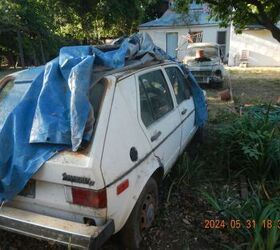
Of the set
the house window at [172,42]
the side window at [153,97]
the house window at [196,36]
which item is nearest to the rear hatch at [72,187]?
the side window at [153,97]

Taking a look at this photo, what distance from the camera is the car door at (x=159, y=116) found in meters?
3.36

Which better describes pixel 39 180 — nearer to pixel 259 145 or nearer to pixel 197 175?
pixel 197 175

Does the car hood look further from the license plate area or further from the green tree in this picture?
the license plate area

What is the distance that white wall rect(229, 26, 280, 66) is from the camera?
70.4 feet

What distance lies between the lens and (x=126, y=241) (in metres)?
3.13

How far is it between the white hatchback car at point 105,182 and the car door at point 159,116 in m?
0.02

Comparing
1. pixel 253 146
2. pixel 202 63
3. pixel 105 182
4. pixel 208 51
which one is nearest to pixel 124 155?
pixel 105 182

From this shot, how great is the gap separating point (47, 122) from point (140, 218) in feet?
4.19

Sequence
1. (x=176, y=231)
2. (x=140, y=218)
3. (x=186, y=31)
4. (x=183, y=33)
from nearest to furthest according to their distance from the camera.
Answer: (x=140, y=218) < (x=176, y=231) < (x=186, y=31) < (x=183, y=33)

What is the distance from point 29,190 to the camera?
281 centimetres

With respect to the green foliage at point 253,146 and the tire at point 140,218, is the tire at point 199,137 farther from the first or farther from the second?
the tire at point 140,218

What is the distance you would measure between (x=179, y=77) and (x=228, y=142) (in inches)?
47.9
